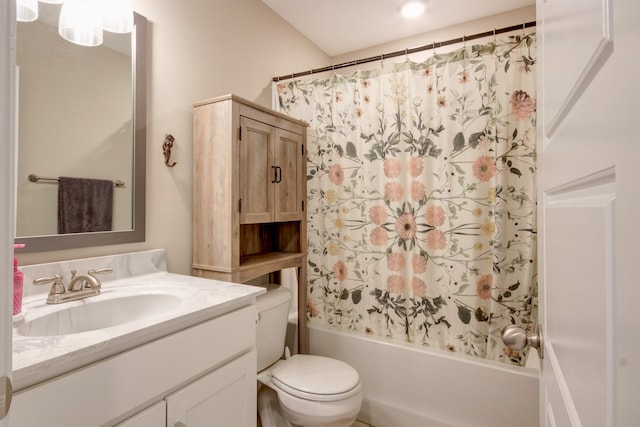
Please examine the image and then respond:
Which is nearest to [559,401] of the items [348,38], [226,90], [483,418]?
[483,418]

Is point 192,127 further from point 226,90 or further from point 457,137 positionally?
point 457,137

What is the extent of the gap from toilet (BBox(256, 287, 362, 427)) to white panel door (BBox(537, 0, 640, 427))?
983 millimetres

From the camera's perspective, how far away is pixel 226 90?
1.85 meters

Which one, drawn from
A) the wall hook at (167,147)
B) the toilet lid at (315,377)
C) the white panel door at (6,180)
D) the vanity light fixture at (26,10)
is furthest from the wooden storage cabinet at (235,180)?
the white panel door at (6,180)

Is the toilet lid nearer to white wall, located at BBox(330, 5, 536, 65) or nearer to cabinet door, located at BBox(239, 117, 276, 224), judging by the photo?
cabinet door, located at BBox(239, 117, 276, 224)

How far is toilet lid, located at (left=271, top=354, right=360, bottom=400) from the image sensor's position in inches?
55.7

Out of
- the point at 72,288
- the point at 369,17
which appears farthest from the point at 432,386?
the point at 369,17

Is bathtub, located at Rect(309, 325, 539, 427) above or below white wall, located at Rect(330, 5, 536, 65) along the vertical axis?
below

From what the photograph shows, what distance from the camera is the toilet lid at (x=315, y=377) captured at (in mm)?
1416

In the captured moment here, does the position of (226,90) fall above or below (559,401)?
above

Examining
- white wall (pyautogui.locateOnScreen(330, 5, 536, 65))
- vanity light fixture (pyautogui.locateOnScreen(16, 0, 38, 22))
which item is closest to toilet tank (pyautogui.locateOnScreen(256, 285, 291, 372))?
vanity light fixture (pyautogui.locateOnScreen(16, 0, 38, 22))

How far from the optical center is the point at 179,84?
1560 millimetres

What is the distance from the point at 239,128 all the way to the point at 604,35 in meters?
1.39

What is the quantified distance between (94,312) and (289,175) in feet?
3.76
